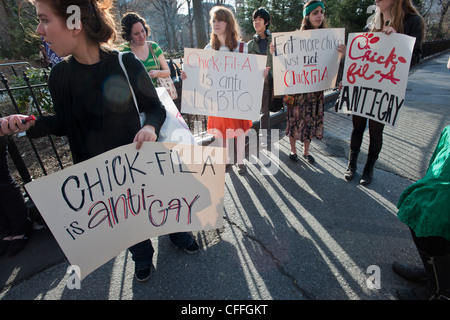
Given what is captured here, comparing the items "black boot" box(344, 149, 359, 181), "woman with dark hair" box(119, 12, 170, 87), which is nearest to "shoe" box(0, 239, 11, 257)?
"woman with dark hair" box(119, 12, 170, 87)

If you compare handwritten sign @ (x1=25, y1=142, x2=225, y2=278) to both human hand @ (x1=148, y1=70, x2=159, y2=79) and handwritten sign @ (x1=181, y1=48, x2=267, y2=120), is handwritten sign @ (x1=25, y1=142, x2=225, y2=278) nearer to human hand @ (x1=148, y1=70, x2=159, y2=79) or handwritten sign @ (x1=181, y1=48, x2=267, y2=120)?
handwritten sign @ (x1=181, y1=48, x2=267, y2=120)

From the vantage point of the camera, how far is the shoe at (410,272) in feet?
5.62

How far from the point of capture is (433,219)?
49.5 inches

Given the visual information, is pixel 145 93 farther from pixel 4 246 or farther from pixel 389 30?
pixel 389 30

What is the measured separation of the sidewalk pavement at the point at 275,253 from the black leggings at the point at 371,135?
1.39 ft

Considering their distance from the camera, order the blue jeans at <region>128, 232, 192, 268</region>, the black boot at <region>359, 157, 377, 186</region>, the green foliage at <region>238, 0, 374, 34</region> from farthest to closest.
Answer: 1. the green foliage at <region>238, 0, 374, 34</region>
2. the black boot at <region>359, 157, 377, 186</region>
3. the blue jeans at <region>128, 232, 192, 268</region>

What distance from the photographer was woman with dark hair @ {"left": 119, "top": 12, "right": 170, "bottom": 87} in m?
2.78

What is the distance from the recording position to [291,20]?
564 inches

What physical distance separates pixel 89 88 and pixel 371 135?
116 inches

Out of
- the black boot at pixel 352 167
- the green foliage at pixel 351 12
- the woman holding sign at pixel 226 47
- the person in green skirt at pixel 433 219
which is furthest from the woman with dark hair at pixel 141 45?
the green foliage at pixel 351 12

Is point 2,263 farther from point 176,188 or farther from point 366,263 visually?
point 366,263

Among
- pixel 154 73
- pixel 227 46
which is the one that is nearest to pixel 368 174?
pixel 227 46

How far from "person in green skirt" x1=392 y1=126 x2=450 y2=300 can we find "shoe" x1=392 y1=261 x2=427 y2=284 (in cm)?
10
